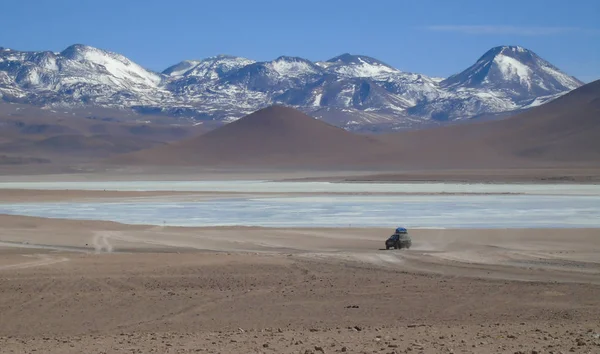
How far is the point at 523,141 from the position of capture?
5197 inches

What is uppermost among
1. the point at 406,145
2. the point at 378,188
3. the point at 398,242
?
the point at 406,145

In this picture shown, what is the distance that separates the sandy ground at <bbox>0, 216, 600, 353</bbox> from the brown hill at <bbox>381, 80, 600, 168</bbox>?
3530 inches

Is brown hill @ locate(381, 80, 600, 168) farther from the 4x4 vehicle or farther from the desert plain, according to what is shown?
the desert plain

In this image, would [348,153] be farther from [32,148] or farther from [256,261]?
[256,261]

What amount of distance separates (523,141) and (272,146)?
39001mm

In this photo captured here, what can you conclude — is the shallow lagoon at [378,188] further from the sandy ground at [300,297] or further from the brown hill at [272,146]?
the brown hill at [272,146]

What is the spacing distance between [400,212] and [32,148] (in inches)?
5838

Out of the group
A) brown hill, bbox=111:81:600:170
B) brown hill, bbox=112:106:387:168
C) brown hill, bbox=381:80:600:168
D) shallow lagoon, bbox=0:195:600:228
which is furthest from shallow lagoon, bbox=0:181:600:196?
brown hill, bbox=112:106:387:168

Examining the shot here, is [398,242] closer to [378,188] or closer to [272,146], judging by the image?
[378,188]

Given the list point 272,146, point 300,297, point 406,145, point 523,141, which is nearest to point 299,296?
point 300,297

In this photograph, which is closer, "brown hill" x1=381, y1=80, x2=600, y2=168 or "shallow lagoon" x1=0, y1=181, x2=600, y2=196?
"shallow lagoon" x1=0, y1=181, x2=600, y2=196

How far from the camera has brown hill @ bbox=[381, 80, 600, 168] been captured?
11869 cm

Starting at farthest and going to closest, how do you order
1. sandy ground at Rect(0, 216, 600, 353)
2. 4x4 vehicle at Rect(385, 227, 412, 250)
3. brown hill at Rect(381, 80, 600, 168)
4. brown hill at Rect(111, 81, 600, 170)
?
brown hill at Rect(111, 81, 600, 170), brown hill at Rect(381, 80, 600, 168), 4x4 vehicle at Rect(385, 227, 412, 250), sandy ground at Rect(0, 216, 600, 353)

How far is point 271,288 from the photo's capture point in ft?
54.3
